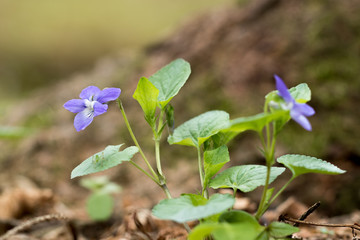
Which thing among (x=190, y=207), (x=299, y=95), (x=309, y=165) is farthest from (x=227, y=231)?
(x=299, y=95)

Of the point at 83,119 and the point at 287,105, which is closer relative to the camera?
the point at 287,105

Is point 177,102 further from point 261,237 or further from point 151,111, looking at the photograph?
point 261,237

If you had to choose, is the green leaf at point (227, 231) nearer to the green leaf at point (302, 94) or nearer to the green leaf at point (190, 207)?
the green leaf at point (190, 207)

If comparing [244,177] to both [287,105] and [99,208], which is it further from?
[99,208]

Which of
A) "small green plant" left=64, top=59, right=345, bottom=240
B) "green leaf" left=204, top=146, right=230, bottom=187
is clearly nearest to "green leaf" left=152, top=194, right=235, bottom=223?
"small green plant" left=64, top=59, right=345, bottom=240

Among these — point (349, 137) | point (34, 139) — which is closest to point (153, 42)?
point (34, 139)

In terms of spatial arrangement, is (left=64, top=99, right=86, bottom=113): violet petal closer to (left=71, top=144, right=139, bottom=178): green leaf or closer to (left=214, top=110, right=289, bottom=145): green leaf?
(left=71, top=144, right=139, bottom=178): green leaf

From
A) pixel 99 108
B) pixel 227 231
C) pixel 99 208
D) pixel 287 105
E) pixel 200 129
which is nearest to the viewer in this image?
pixel 227 231

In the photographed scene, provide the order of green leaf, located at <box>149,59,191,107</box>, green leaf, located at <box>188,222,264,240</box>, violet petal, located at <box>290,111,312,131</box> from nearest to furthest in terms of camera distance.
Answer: green leaf, located at <box>188,222,264,240</box>
violet petal, located at <box>290,111,312,131</box>
green leaf, located at <box>149,59,191,107</box>
